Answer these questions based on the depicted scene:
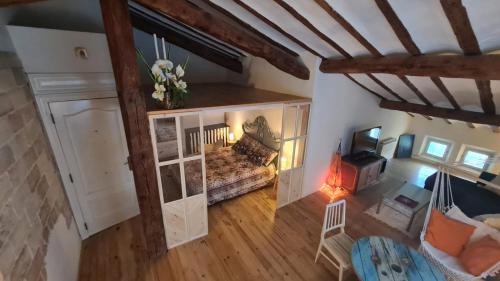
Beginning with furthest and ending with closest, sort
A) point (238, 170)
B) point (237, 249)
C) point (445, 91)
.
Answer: point (238, 170), point (445, 91), point (237, 249)

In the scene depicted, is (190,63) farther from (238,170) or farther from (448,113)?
(448,113)

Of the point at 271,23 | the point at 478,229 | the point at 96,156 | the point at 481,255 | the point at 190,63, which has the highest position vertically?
the point at 271,23

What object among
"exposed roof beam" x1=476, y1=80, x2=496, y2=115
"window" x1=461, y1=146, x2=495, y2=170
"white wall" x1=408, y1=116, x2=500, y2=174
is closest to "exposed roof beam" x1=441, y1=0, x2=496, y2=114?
"exposed roof beam" x1=476, y1=80, x2=496, y2=115

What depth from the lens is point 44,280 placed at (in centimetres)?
179

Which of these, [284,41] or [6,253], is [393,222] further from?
[6,253]

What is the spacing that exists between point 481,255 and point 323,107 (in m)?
2.51

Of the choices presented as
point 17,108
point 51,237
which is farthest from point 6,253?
point 17,108

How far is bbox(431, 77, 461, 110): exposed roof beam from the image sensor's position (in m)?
2.85

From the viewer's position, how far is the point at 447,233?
7.79 ft

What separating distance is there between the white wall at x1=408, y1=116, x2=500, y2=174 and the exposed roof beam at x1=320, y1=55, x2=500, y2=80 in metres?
4.57

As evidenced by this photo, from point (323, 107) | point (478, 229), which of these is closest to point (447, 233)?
point (478, 229)

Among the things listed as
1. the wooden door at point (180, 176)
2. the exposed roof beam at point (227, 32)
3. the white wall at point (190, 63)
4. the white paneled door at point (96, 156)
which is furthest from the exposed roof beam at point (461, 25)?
the white wall at point (190, 63)

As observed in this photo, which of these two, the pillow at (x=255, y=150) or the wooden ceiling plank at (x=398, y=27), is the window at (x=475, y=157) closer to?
the wooden ceiling plank at (x=398, y=27)

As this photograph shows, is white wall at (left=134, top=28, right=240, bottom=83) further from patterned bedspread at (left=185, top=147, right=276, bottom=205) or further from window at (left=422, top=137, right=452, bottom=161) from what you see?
window at (left=422, top=137, right=452, bottom=161)
